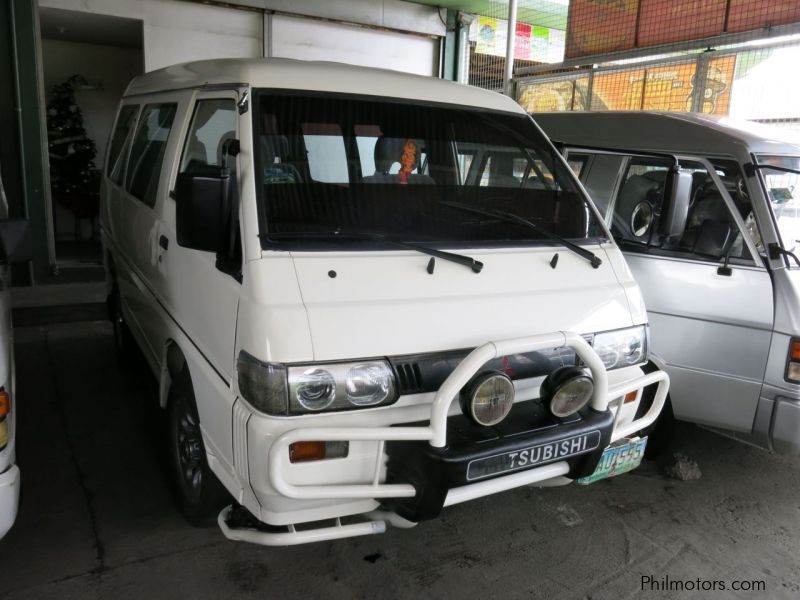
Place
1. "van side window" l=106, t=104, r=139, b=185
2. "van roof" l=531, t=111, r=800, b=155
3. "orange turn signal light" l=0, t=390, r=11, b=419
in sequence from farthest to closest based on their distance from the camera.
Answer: "van side window" l=106, t=104, r=139, b=185 < "van roof" l=531, t=111, r=800, b=155 < "orange turn signal light" l=0, t=390, r=11, b=419

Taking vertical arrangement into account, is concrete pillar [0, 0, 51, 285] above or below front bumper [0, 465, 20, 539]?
above

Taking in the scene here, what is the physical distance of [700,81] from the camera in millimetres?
5516

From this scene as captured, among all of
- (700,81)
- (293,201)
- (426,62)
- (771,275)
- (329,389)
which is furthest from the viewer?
(426,62)

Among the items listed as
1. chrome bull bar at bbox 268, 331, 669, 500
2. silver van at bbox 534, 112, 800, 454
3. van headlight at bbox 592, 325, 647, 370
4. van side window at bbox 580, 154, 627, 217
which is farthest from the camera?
van side window at bbox 580, 154, 627, 217

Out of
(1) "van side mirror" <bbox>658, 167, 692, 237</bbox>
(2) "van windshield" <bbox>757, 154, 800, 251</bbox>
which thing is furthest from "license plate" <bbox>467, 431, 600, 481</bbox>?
(2) "van windshield" <bbox>757, 154, 800, 251</bbox>

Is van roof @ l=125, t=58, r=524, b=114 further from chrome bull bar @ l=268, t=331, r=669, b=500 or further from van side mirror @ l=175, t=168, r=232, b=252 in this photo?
chrome bull bar @ l=268, t=331, r=669, b=500

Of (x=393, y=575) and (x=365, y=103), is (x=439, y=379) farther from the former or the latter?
(x=365, y=103)

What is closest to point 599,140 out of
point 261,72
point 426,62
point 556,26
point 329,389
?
point 261,72

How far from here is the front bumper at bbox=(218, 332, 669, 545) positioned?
218cm

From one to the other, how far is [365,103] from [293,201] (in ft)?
2.17

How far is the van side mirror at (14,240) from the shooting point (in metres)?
2.62

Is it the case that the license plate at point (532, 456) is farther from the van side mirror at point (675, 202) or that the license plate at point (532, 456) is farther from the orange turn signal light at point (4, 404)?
the orange turn signal light at point (4, 404)

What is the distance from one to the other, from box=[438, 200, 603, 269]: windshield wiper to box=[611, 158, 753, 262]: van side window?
3.24ft

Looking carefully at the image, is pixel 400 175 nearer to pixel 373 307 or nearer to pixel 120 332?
pixel 373 307
